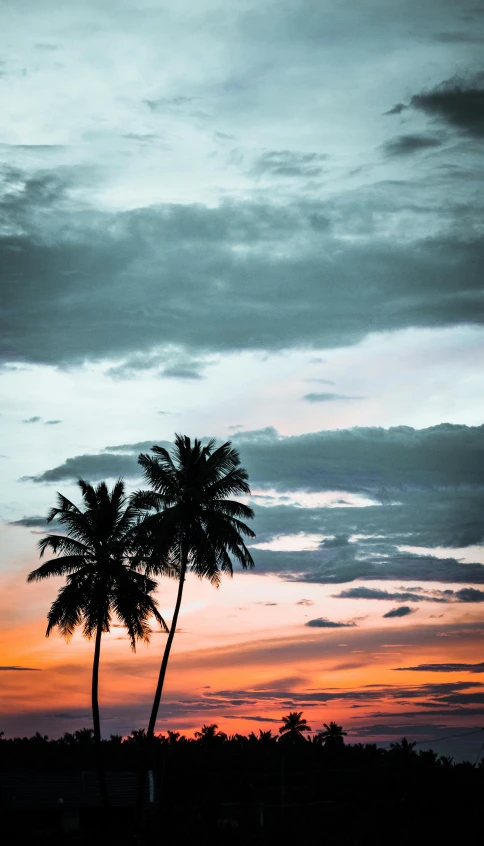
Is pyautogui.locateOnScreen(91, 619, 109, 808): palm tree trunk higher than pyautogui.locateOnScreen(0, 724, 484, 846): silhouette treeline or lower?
higher

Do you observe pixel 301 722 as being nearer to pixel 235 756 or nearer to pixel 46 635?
pixel 235 756

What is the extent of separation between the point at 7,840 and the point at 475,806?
3092cm

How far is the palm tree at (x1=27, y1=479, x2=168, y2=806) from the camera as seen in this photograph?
4647 cm

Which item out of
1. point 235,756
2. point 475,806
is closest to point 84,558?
point 475,806

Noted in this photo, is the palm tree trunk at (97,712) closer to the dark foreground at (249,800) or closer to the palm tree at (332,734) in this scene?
the dark foreground at (249,800)

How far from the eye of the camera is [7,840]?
3772 cm

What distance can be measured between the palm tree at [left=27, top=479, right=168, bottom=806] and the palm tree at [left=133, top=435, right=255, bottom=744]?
126 cm

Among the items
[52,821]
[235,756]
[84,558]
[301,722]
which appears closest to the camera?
[84,558]

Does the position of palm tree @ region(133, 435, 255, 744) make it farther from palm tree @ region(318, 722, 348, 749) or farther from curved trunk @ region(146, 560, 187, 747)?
palm tree @ region(318, 722, 348, 749)

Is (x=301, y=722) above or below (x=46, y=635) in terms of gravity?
below

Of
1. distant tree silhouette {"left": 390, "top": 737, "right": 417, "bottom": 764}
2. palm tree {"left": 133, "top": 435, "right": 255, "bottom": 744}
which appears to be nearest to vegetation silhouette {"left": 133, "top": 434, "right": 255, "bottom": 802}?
palm tree {"left": 133, "top": 435, "right": 255, "bottom": 744}

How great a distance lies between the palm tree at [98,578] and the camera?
152ft

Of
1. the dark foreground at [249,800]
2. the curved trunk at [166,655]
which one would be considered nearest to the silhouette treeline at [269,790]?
the dark foreground at [249,800]

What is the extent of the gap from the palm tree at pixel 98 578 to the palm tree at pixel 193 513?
126 centimetres
